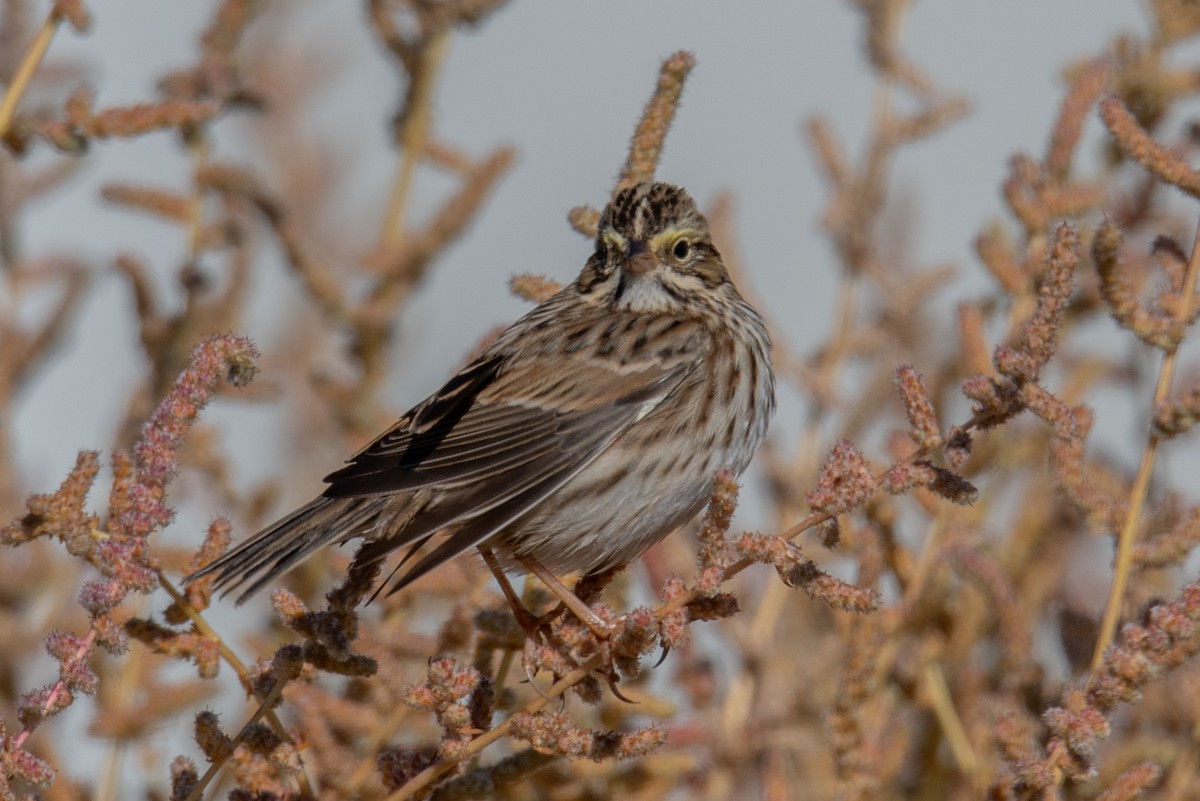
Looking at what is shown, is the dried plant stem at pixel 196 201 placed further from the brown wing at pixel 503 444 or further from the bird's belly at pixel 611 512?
the bird's belly at pixel 611 512

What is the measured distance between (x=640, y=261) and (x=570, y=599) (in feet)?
3.96

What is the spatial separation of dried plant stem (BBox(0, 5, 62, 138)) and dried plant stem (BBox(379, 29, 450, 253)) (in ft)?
4.63

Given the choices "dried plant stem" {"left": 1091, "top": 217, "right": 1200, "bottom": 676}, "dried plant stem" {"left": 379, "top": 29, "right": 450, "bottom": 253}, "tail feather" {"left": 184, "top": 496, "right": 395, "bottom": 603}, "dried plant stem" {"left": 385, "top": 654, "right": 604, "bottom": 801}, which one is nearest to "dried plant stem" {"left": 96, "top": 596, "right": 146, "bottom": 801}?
"tail feather" {"left": 184, "top": 496, "right": 395, "bottom": 603}

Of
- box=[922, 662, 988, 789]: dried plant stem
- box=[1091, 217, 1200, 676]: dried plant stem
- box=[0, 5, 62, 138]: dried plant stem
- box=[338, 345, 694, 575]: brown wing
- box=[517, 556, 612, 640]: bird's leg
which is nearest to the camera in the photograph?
box=[1091, 217, 1200, 676]: dried plant stem

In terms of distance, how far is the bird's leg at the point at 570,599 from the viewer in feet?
10.5

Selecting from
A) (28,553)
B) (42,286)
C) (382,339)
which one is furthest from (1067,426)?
(42,286)

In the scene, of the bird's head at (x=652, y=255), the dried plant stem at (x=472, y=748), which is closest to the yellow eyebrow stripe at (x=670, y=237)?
the bird's head at (x=652, y=255)

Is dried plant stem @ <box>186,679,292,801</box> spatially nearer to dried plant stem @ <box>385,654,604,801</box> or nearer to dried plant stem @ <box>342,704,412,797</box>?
dried plant stem @ <box>385,654,604,801</box>

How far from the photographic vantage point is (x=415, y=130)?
4.56 m

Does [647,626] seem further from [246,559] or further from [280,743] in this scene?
[246,559]

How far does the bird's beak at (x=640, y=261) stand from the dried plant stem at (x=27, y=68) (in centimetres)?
160

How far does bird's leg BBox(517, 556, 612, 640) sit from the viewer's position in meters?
3.21

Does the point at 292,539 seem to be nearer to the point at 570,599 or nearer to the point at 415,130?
the point at 570,599

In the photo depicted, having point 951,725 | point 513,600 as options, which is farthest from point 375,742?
point 951,725
